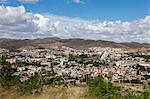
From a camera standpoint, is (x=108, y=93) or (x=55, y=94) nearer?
(x=108, y=93)

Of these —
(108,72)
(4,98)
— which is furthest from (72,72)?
(4,98)

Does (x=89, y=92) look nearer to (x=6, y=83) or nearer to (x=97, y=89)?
(x=97, y=89)

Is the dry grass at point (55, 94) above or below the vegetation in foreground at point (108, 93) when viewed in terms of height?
below

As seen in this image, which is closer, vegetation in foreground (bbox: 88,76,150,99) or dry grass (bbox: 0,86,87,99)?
vegetation in foreground (bbox: 88,76,150,99)

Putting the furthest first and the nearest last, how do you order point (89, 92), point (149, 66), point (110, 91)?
point (149, 66) → point (89, 92) → point (110, 91)

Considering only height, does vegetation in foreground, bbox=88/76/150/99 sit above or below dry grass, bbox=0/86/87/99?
above

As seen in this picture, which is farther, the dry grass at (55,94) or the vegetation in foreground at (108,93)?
the dry grass at (55,94)

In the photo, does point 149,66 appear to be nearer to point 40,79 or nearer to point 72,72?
point 72,72

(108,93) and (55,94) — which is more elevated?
(108,93)

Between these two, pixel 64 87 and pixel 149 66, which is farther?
pixel 149 66

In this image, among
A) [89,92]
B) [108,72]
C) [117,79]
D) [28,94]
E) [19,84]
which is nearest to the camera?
[89,92]
